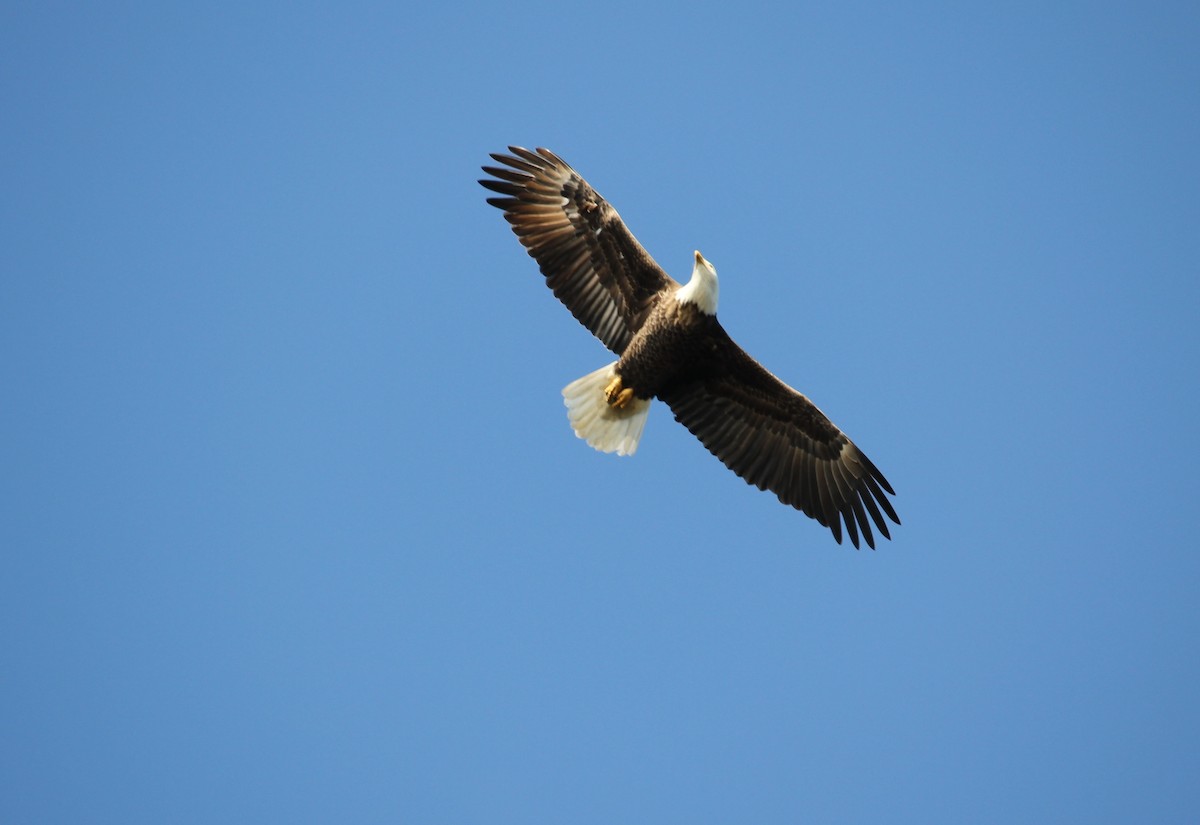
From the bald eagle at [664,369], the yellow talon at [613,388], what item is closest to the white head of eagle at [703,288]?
the bald eagle at [664,369]

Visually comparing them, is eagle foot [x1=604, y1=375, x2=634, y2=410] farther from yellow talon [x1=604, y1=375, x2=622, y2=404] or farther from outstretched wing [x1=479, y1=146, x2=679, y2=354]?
outstretched wing [x1=479, y1=146, x2=679, y2=354]

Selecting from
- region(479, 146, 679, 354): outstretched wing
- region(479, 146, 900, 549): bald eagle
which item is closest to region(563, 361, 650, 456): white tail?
region(479, 146, 900, 549): bald eagle

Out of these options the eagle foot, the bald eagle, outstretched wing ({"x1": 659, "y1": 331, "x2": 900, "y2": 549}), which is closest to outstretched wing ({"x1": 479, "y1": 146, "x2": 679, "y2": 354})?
the bald eagle

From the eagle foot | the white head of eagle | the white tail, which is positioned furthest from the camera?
the white tail

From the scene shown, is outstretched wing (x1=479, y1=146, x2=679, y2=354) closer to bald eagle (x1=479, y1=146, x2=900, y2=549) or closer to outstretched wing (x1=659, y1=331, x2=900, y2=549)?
bald eagle (x1=479, y1=146, x2=900, y2=549)

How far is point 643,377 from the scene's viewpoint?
954cm

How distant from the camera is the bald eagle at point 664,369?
30.6ft

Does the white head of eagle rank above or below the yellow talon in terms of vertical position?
above

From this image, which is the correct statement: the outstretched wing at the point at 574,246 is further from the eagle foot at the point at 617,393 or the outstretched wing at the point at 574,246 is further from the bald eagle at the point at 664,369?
the eagle foot at the point at 617,393

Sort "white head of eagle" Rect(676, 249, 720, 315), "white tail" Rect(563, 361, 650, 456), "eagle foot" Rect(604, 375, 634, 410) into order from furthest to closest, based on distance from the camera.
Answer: "white tail" Rect(563, 361, 650, 456), "eagle foot" Rect(604, 375, 634, 410), "white head of eagle" Rect(676, 249, 720, 315)

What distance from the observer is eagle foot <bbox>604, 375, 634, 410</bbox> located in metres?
9.66

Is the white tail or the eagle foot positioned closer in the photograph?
the eagle foot

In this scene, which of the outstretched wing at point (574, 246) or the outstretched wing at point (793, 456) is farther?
the outstretched wing at point (793, 456)

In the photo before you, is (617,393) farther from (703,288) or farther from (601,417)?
(703,288)
